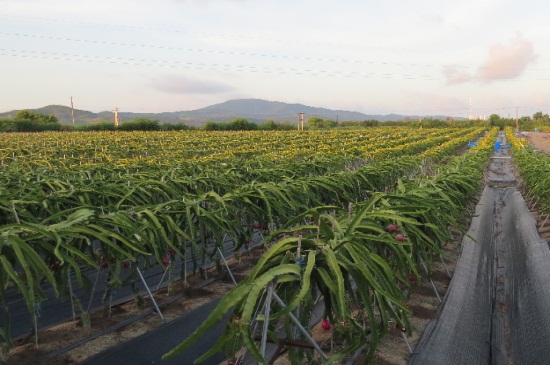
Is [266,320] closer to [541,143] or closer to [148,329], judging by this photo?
[148,329]

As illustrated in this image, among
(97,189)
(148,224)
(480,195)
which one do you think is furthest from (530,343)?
(480,195)

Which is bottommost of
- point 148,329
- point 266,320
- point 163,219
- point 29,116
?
point 148,329

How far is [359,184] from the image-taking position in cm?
792

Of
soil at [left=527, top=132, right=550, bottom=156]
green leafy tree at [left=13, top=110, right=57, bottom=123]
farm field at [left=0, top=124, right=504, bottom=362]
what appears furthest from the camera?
green leafy tree at [left=13, top=110, right=57, bottom=123]

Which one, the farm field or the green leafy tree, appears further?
the green leafy tree

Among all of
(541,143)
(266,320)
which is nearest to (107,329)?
(266,320)

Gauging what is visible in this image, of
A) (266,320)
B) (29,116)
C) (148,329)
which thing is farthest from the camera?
(29,116)

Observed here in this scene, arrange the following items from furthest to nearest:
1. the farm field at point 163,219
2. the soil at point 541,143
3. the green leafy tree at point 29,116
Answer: the green leafy tree at point 29,116, the soil at point 541,143, the farm field at point 163,219

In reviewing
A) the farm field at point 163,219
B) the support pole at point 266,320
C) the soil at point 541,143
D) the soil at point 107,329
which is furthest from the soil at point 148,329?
the soil at point 541,143

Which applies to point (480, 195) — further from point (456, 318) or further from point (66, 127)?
point (66, 127)

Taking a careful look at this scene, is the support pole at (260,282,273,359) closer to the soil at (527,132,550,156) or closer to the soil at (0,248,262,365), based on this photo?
the soil at (0,248,262,365)

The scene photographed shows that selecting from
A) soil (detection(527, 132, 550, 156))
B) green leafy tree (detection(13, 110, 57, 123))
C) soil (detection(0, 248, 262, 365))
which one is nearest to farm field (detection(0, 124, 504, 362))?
soil (detection(0, 248, 262, 365))

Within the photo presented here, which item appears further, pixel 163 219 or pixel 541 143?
pixel 541 143

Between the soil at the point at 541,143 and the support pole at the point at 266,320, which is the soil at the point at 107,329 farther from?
the soil at the point at 541,143
